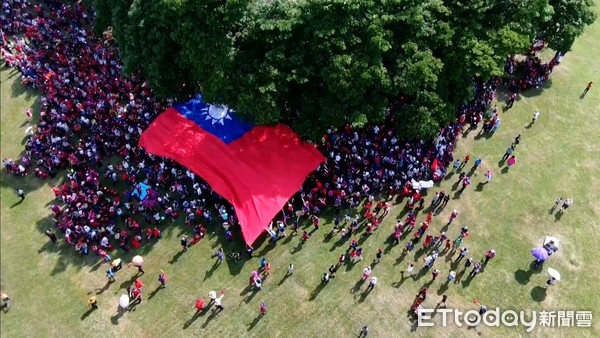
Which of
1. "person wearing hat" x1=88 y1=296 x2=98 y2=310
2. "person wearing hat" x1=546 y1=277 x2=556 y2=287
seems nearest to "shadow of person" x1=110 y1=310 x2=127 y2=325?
"person wearing hat" x1=88 y1=296 x2=98 y2=310

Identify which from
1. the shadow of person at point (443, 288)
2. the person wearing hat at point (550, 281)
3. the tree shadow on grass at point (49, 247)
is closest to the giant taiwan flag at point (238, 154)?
the tree shadow on grass at point (49, 247)

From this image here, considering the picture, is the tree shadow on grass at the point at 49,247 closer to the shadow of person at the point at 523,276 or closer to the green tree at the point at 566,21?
the shadow of person at the point at 523,276

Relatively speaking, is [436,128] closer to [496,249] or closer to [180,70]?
[496,249]

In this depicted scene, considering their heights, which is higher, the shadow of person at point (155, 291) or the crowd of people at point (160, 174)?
the crowd of people at point (160, 174)

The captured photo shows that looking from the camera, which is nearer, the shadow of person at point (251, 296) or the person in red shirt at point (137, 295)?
the person in red shirt at point (137, 295)

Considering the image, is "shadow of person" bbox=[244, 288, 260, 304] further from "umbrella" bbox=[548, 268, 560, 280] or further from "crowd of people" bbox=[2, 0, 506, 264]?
"umbrella" bbox=[548, 268, 560, 280]
